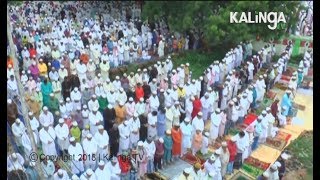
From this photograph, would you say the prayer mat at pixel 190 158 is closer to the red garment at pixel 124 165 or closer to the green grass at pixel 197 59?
the red garment at pixel 124 165

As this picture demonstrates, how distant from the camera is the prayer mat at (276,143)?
31.4 feet

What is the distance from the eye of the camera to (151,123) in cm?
884

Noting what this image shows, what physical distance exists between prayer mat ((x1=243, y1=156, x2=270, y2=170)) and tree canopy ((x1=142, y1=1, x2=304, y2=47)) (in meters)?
5.28

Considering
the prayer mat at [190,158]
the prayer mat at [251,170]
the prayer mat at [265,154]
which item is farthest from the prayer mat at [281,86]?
the prayer mat at [190,158]

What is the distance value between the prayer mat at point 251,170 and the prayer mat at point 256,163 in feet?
0.21

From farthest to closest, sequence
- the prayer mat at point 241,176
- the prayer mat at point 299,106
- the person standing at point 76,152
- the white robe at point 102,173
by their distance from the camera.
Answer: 1. the prayer mat at point 299,106
2. the prayer mat at point 241,176
3. the person standing at point 76,152
4. the white robe at point 102,173

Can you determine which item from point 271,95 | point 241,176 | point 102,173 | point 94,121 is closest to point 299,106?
point 271,95

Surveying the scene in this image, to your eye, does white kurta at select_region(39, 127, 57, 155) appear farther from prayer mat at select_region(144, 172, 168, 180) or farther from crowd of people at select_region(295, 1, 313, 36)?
crowd of people at select_region(295, 1, 313, 36)

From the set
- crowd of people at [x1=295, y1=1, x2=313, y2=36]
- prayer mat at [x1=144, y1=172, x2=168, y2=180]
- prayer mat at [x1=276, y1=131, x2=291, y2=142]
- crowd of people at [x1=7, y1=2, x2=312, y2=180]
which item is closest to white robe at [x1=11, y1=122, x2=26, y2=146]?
crowd of people at [x1=7, y1=2, x2=312, y2=180]

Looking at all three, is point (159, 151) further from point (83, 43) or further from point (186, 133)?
point (83, 43)

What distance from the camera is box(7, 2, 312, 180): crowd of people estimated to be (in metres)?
7.90

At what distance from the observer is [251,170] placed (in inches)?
345

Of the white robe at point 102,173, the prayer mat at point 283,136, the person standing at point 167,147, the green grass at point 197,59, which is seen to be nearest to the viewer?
the white robe at point 102,173

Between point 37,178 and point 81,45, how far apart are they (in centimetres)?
633
